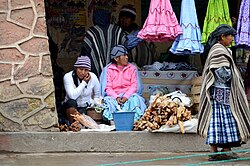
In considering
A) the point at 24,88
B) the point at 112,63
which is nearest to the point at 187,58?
the point at 112,63

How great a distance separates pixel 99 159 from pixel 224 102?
178 centimetres

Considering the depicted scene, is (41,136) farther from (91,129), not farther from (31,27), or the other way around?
(31,27)

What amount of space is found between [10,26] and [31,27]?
28cm

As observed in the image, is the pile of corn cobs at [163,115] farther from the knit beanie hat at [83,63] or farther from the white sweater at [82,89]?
the knit beanie hat at [83,63]

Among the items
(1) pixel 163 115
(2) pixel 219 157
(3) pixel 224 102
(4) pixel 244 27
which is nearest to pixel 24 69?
(1) pixel 163 115

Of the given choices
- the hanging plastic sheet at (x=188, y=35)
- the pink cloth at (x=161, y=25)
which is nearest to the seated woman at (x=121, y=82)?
the pink cloth at (x=161, y=25)

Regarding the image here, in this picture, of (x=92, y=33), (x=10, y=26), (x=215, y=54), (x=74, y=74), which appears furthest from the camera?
(x=92, y=33)

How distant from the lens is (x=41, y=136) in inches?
358

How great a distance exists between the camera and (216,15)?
9719 mm

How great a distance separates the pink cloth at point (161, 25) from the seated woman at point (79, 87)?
3.30 feet

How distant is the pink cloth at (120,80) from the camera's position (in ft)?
33.0

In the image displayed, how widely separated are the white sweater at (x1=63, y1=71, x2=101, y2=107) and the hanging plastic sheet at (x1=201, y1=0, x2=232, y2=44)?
1762 mm

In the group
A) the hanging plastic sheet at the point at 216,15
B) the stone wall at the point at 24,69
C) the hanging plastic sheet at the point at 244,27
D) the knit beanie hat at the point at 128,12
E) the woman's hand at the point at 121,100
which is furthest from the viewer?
the knit beanie hat at the point at 128,12

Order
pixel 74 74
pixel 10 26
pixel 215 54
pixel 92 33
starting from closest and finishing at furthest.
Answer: pixel 215 54 → pixel 10 26 → pixel 74 74 → pixel 92 33
